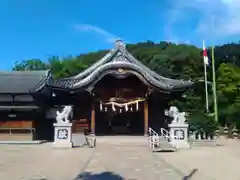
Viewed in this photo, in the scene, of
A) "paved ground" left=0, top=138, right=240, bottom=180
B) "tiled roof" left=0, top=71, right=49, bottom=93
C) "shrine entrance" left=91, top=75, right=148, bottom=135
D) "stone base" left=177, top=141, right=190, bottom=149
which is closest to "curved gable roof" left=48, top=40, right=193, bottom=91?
"shrine entrance" left=91, top=75, right=148, bottom=135

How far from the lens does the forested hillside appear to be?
42031mm

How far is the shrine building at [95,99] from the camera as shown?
82.8 feet

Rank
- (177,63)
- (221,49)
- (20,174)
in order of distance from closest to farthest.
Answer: (20,174), (177,63), (221,49)

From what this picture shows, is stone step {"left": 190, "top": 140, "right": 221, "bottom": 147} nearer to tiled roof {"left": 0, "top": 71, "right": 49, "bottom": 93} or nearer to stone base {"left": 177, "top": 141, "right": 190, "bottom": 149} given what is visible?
stone base {"left": 177, "top": 141, "right": 190, "bottom": 149}

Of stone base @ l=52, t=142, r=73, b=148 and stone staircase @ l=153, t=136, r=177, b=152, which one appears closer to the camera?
stone staircase @ l=153, t=136, r=177, b=152

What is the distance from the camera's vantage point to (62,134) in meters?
20.5

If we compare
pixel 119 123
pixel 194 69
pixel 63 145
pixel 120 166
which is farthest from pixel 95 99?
pixel 194 69

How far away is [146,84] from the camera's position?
2594 cm

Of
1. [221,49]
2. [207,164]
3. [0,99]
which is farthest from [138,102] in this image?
[221,49]

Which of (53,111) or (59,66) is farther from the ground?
(59,66)

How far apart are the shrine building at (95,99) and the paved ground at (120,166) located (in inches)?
345

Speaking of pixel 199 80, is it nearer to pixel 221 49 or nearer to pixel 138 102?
pixel 138 102

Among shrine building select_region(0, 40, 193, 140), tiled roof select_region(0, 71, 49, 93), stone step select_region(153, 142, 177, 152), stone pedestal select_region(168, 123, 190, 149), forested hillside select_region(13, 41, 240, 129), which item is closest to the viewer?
stone step select_region(153, 142, 177, 152)

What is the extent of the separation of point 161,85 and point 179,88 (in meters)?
1.64
